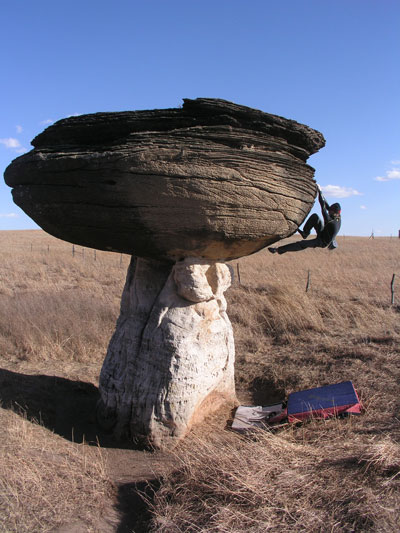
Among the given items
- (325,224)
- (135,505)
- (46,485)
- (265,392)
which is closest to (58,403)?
(46,485)

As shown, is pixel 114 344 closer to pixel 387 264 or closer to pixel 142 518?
pixel 142 518

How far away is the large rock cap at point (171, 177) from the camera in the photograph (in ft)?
13.3

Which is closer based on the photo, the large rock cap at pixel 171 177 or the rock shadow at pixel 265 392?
the large rock cap at pixel 171 177

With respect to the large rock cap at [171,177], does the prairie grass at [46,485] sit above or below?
below

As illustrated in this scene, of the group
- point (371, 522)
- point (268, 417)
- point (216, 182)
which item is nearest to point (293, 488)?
point (371, 522)

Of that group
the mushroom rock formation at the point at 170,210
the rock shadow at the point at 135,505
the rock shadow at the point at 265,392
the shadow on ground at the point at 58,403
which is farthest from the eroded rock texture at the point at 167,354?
the rock shadow at the point at 265,392

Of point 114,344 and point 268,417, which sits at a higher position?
point 114,344

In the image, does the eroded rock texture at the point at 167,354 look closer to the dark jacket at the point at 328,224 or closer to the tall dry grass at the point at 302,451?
the tall dry grass at the point at 302,451

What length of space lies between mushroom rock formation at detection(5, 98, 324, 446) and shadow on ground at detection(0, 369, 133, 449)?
0.26 metres

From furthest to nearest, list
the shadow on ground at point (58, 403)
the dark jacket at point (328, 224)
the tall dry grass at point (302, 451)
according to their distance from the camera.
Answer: the dark jacket at point (328, 224) → the shadow on ground at point (58, 403) → the tall dry grass at point (302, 451)

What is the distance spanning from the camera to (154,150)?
3.98m

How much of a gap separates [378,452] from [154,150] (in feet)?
10.3

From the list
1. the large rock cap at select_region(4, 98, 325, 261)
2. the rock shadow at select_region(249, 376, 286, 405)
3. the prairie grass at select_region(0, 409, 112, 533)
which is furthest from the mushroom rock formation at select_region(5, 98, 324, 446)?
the rock shadow at select_region(249, 376, 286, 405)

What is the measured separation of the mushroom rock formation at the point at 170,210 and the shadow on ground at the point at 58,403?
0.85ft
